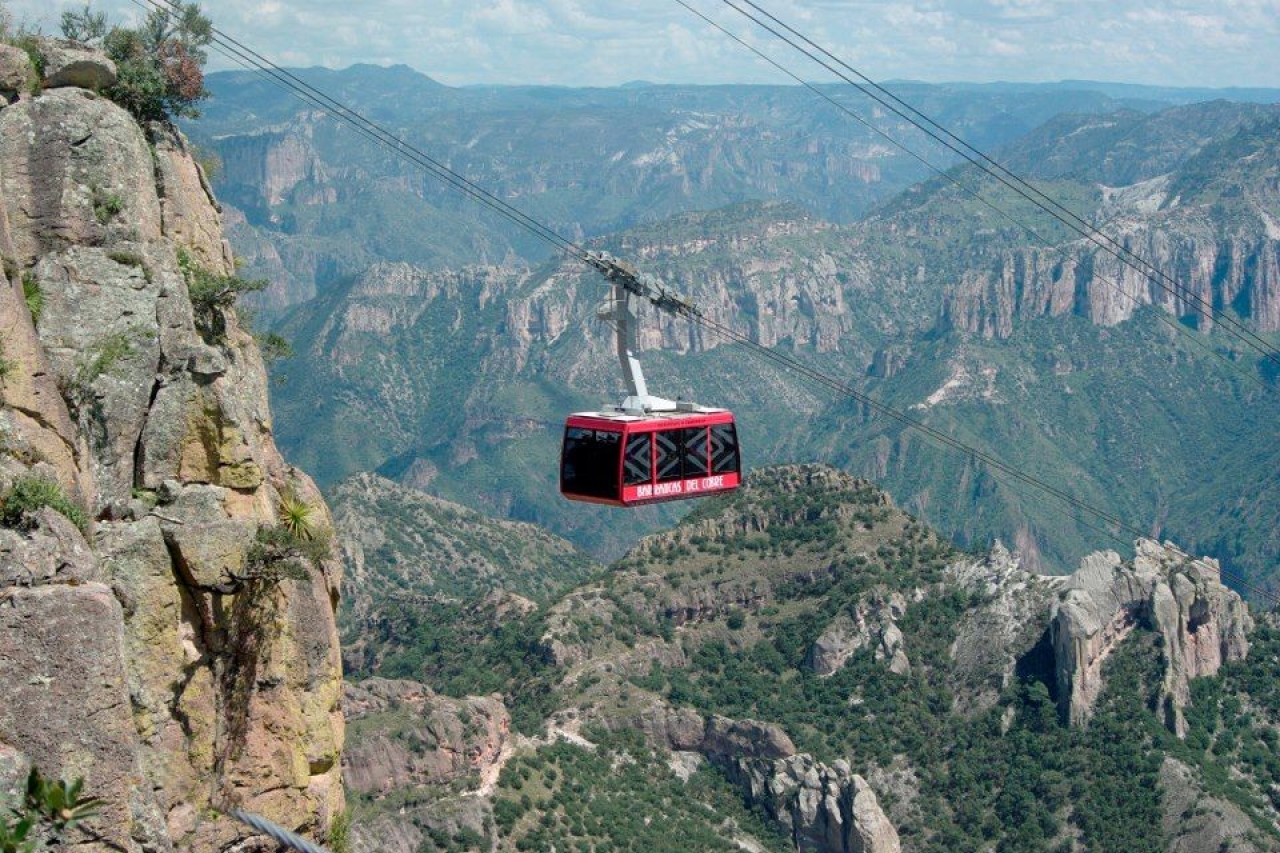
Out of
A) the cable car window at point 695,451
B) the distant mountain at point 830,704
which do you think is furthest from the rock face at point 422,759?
the cable car window at point 695,451

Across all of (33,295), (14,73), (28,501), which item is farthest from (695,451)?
(28,501)

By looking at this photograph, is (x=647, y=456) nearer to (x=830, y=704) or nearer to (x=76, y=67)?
(x=76, y=67)

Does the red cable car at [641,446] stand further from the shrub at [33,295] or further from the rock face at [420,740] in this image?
the rock face at [420,740]

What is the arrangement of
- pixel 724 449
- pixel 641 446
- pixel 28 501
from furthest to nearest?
pixel 724 449
pixel 641 446
pixel 28 501

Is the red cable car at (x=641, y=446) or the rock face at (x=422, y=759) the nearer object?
the red cable car at (x=641, y=446)

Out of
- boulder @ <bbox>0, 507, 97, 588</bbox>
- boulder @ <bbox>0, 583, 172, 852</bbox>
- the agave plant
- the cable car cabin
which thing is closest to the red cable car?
the cable car cabin

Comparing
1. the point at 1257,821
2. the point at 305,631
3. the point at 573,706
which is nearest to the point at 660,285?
the point at 305,631
